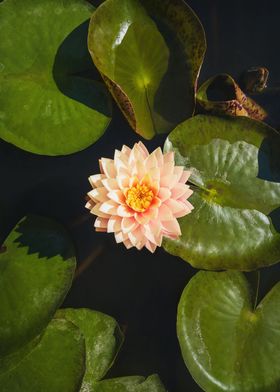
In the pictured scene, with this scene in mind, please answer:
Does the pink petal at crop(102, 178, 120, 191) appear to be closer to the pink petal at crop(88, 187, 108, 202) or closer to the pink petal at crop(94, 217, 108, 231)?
the pink petal at crop(88, 187, 108, 202)

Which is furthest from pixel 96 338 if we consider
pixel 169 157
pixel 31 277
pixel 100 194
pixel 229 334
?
pixel 169 157

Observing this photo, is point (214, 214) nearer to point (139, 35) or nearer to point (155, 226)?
point (155, 226)

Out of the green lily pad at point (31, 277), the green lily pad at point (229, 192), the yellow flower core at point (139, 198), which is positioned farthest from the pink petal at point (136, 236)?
the green lily pad at point (31, 277)

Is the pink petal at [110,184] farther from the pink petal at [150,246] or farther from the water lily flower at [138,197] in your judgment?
the pink petal at [150,246]

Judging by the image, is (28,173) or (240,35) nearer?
(28,173)

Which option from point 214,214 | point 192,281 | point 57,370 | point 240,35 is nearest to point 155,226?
point 214,214
